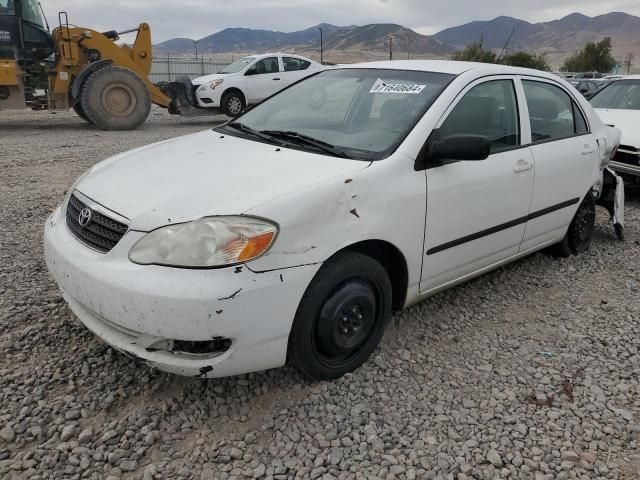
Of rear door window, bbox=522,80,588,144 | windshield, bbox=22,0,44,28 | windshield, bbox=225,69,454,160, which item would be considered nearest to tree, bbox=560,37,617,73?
windshield, bbox=22,0,44,28

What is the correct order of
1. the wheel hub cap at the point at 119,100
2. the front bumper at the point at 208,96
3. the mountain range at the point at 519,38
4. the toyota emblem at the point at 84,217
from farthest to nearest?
the mountain range at the point at 519,38
the front bumper at the point at 208,96
the wheel hub cap at the point at 119,100
the toyota emblem at the point at 84,217

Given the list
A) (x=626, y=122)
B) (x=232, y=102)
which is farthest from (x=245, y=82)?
(x=626, y=122)

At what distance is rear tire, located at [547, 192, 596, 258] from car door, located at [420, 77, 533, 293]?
100 centimetres

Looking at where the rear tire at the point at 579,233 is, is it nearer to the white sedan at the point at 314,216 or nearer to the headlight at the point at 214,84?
the white sedan at the point at 314,216

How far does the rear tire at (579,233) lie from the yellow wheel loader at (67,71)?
10.1m

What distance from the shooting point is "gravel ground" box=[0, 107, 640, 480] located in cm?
224

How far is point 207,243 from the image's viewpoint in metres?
2.23

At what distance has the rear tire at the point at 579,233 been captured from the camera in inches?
173

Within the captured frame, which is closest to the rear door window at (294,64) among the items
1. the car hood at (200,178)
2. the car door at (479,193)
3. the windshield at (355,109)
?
the windshield at (355,109)

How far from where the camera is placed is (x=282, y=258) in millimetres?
2293

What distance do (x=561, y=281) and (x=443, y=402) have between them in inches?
79.6

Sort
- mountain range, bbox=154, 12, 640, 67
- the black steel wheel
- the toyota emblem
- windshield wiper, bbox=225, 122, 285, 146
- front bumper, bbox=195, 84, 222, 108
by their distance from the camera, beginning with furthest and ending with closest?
mountain range, bbox=154, 12, 640, 67 → front bumper, bbox=195, 84, 222, 108 → the black steel wheel → windshield wiper, bbox=225, 122, 285, 146 → the toyota emblem

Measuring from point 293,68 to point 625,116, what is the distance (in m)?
9.40

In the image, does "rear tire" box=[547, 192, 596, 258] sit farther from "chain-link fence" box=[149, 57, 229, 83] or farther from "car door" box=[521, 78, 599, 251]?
"chain-link fence" box=[149, 57, 229, 83]
